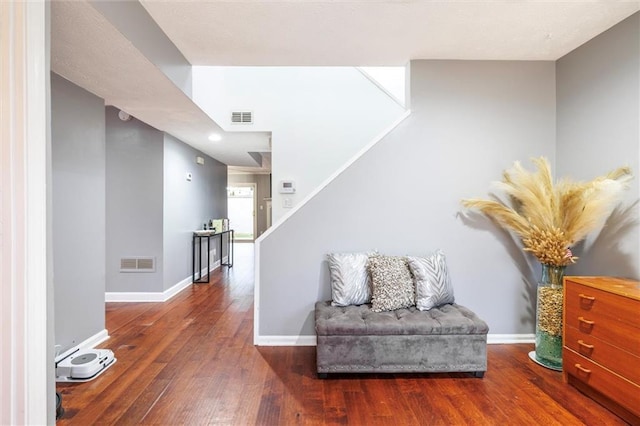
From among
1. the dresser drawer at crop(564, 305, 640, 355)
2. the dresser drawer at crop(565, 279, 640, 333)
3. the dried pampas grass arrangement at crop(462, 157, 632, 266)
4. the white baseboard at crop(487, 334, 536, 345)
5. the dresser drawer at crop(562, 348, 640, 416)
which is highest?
the dried pampas grass arrangement at crop(462, 157, 632, 266)

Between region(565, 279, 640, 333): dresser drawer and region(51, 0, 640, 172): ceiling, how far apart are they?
1903 mm

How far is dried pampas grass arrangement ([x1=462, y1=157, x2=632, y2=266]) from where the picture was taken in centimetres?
230

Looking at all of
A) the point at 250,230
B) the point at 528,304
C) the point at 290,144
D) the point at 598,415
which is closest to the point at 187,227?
the point at 290,144

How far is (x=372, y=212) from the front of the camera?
2893mm

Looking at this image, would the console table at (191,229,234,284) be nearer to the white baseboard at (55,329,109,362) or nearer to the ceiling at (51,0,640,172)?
the white baseboard at (55,329,109,362)

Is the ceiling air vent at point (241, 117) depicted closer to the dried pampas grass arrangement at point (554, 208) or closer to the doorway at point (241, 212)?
the dried pampas grass arrangement at point (554, 208)

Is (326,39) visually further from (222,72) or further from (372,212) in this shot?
(222,72)

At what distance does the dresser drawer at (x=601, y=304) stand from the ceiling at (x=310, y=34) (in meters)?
1.90

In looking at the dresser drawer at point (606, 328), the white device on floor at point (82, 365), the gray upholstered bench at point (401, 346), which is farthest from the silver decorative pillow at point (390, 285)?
the white device on floor at point (82, 365)

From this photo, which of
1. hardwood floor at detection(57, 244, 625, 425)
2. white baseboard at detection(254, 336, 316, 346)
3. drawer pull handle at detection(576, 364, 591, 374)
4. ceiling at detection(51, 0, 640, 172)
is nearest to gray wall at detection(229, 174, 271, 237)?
ceiling at detection(51, 0, 640, 172)

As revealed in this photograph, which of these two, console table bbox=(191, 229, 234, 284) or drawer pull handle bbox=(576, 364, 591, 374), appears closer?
drawer pull handle bbox=(576, 364, 591, 374)

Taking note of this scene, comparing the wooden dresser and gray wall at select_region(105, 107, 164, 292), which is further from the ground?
gray wall at select_region(105, 107, 164, 292)

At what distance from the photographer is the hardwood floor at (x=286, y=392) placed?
1.88 metres

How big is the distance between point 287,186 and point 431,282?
93.6 inches
